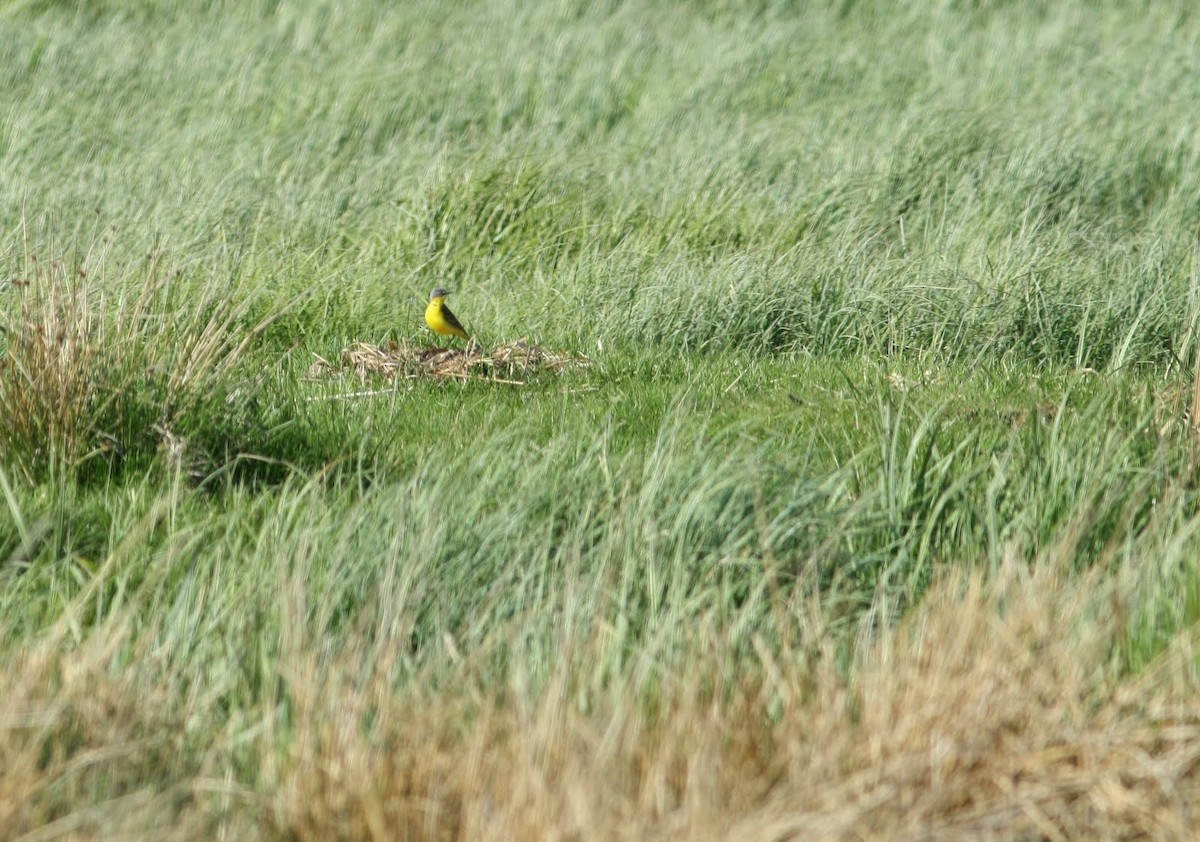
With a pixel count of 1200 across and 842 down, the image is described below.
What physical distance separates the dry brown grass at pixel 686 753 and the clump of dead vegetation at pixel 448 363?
289 cm

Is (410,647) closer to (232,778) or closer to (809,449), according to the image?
(232,778)

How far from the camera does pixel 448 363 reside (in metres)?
6.24

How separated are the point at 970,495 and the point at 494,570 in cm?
132

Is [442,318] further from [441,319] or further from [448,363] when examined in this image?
[448,363]

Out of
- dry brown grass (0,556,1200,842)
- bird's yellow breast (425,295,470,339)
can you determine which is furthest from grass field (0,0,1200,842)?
bird's yellow breast (425,295,470,339)

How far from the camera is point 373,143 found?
10.0 meters

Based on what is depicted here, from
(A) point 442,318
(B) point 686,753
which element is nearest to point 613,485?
(B) point 686,753

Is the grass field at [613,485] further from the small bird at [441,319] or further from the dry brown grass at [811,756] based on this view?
the small bird at [441,319]

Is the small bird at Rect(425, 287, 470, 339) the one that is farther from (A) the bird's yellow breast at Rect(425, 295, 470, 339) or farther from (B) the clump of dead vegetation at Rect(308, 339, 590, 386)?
(B) the clump of dead vegetation at Rect(308, 339, 590, 386)

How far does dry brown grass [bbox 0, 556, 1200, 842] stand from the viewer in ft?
9.46

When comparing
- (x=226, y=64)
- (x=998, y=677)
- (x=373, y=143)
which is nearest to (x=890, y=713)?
(x=998, y=677)

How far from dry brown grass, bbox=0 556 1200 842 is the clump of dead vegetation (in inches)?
114

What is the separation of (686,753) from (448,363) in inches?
133

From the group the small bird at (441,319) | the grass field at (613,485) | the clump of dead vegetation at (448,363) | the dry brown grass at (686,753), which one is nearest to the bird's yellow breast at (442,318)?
the small bird at (441,319)
